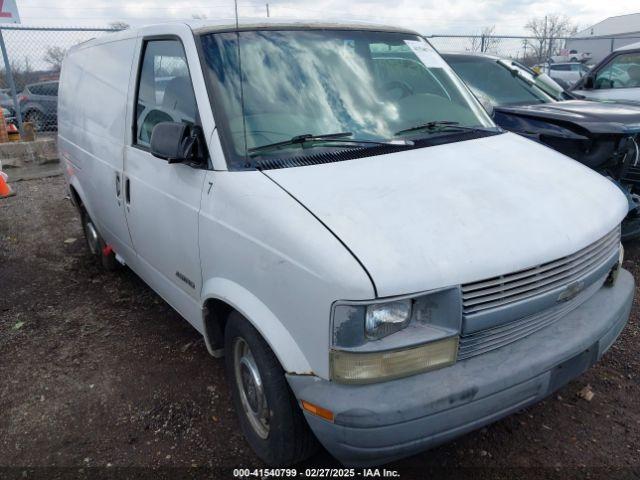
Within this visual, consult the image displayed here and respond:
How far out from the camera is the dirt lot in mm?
2615

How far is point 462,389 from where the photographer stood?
6.49 feet

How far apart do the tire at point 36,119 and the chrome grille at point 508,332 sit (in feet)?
45.5

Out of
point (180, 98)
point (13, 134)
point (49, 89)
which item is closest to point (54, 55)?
point (13, 134)

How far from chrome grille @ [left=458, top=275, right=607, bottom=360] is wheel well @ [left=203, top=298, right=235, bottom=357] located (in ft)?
3.95

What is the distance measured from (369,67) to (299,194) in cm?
129

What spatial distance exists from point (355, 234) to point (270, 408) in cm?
88

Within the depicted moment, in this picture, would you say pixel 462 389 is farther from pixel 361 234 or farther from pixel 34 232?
pixel 34 232

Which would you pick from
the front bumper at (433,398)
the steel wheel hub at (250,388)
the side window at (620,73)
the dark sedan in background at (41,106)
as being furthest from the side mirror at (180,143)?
the dark sedan in background at (41,106)

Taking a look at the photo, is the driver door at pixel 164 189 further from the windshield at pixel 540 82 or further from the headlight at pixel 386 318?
the windshield at pixel 540 82

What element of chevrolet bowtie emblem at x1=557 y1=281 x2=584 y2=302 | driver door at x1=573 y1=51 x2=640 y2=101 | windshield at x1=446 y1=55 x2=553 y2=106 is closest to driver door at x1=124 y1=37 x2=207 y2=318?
chevrolet bowtie emblem at x1=557 y1=281 x2=584 y2=302

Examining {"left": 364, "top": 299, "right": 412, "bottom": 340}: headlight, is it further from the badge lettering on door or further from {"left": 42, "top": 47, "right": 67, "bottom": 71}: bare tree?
{"left": 42, "top": 47, "right": 67, "bottom": 71}: bare tree

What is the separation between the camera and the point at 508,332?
7.16ft

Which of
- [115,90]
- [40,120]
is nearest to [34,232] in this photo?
[115,90]

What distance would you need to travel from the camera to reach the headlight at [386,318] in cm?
192
